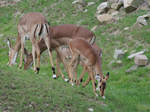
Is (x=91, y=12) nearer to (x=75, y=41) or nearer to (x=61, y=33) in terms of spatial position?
A: (x=61, y=33)

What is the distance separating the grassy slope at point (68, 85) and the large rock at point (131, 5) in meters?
0.43

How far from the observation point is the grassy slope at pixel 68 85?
20.7 ft

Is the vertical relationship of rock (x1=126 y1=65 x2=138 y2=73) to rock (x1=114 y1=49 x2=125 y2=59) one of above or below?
below

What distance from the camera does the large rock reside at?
16.0 meters

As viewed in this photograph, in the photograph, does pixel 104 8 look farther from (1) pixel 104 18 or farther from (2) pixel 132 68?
(2) pixel 132 68

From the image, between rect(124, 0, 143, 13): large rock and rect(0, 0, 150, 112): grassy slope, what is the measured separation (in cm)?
43

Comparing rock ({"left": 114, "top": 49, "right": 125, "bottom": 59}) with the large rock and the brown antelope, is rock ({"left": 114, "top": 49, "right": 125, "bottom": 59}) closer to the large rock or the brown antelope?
the large rock

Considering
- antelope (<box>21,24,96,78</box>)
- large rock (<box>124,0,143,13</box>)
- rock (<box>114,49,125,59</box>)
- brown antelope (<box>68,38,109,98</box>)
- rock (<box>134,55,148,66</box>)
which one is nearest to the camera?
brown antelope (<box>68,38,109,98</box>)

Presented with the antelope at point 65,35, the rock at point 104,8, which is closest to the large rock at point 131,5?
the rock at point 104,8

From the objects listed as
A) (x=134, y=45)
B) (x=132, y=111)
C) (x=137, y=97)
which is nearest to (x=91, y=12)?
(x=134, y=45)

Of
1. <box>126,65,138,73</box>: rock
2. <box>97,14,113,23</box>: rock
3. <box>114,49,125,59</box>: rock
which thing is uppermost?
<box>97,14,113,23</box>: rock

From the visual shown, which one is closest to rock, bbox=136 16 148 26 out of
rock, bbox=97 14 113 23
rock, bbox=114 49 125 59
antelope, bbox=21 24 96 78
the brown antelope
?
rock, bbox=97 14 113 23

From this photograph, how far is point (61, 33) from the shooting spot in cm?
1023

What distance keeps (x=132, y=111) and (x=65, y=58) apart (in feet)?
11.6
